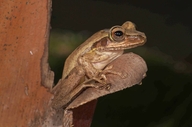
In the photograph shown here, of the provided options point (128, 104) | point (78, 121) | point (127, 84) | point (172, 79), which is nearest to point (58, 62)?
point (128, 104)

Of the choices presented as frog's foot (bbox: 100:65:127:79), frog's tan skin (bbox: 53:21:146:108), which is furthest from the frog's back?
frog's foot (bbox: 100:65:127:79)

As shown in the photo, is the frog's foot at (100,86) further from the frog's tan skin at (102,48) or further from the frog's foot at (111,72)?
the frog's tan skin at (102,48)

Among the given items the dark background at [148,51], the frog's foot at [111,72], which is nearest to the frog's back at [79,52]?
the frog's foot at [111,72]

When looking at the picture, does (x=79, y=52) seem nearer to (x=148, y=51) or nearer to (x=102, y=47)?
(x=102, y=47)

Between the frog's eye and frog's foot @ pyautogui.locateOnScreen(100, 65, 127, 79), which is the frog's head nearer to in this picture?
the frog's eye

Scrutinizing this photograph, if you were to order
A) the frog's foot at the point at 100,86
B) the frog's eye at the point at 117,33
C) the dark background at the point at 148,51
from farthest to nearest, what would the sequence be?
the dark background at the point at 148,51 → the frog's eye at the point at 117,33 → the frog's foot at the point at 100,86
